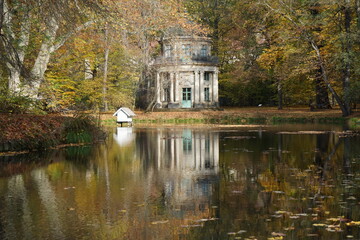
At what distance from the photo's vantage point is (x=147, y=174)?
35.9 feet

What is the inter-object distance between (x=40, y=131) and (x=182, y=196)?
9581 millimetres

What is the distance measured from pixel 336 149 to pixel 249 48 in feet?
135

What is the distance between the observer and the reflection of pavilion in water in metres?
8.00

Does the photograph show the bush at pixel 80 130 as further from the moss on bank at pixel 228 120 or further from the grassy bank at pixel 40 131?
the moss on bank at pixel 228 120

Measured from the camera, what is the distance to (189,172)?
37.0 feet

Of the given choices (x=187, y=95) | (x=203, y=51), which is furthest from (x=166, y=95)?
(x=203, y=51)

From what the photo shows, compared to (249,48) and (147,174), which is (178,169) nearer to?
(147,174)

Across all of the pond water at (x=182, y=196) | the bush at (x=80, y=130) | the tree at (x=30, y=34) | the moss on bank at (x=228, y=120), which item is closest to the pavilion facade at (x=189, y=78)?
the moss on bank at (x=228, y=120)

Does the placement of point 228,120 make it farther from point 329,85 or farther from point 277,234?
point 277,234

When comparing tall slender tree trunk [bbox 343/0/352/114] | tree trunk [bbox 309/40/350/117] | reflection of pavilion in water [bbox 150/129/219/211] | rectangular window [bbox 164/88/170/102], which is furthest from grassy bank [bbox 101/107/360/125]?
reflection of pavilion in water [bbox 150/129/219/211]

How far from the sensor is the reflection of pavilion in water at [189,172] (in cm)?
800

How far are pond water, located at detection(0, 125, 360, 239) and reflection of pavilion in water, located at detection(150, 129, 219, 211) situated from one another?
21 mm

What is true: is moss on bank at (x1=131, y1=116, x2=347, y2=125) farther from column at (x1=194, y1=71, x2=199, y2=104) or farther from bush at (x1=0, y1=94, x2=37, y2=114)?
bush at (x1=0, y1=94, x2=37, y2=114)

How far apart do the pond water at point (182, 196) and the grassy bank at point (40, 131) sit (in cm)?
111
